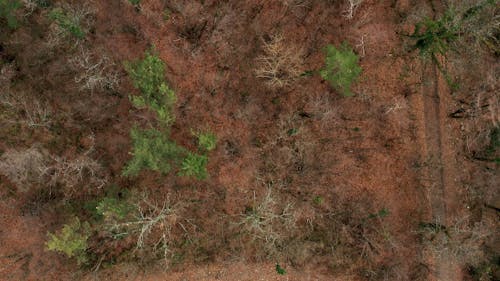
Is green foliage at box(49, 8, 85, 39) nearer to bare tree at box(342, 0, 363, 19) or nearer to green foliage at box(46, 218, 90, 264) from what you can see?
green foliage at box(46, 218, 90, 264)

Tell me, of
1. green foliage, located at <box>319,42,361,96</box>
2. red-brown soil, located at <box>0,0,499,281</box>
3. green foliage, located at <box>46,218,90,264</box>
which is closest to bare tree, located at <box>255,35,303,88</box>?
red-brown soil, located at <box>0,0,499,281</box>

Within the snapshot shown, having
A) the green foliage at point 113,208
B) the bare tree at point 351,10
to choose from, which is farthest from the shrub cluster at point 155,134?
the bare tree at point 351,10

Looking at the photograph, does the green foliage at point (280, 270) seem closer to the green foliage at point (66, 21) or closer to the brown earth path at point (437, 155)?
the brown earth path at point (437, 155)

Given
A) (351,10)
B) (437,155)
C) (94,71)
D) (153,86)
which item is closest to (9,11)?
(94,71)

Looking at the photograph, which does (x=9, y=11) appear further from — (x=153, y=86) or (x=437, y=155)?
(x=437, y=155)

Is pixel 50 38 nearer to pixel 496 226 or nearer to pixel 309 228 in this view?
pixel 309 228

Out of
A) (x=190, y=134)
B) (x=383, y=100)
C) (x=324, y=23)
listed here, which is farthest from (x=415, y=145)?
(x=190, y=134)
